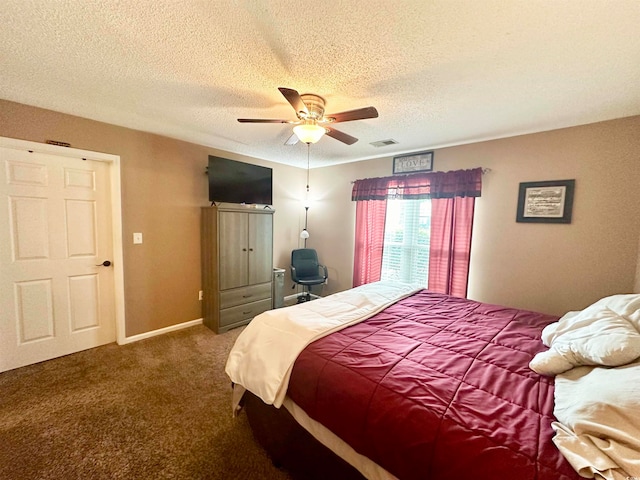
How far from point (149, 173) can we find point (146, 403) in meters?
2.37

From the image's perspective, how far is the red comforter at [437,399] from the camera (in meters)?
0.89

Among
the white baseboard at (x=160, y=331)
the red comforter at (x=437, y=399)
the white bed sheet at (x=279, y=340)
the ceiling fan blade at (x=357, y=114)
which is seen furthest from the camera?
the white baseboard at (x=160, y=331)

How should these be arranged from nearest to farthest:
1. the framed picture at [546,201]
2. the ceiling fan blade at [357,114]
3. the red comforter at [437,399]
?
1. the red comforter at [437,399]
2. the ceiling fan blade at [357,114]
3. the framed picture at [546,201]

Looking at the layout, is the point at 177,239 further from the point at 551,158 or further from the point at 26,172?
the point at 551,158

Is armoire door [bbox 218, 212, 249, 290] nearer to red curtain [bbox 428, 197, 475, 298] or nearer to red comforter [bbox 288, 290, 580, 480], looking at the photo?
red comforter [bbox 288, 290, 580, 480]

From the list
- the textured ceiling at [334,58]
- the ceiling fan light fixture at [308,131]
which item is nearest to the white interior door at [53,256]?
the textured ceiling at [334,58]

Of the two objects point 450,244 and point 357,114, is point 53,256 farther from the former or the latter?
A: point 450,244

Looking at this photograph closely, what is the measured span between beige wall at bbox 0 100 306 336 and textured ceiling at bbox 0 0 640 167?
0.24 metres

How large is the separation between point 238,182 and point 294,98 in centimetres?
220

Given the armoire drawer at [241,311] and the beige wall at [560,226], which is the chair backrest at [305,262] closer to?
the armoire drawer at [241,311]

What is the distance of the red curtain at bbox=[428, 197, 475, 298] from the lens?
306cm

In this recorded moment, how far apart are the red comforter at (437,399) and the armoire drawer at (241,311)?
2.11 meters

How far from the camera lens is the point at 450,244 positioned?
125 inches

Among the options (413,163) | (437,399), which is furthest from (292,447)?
(413,163)
